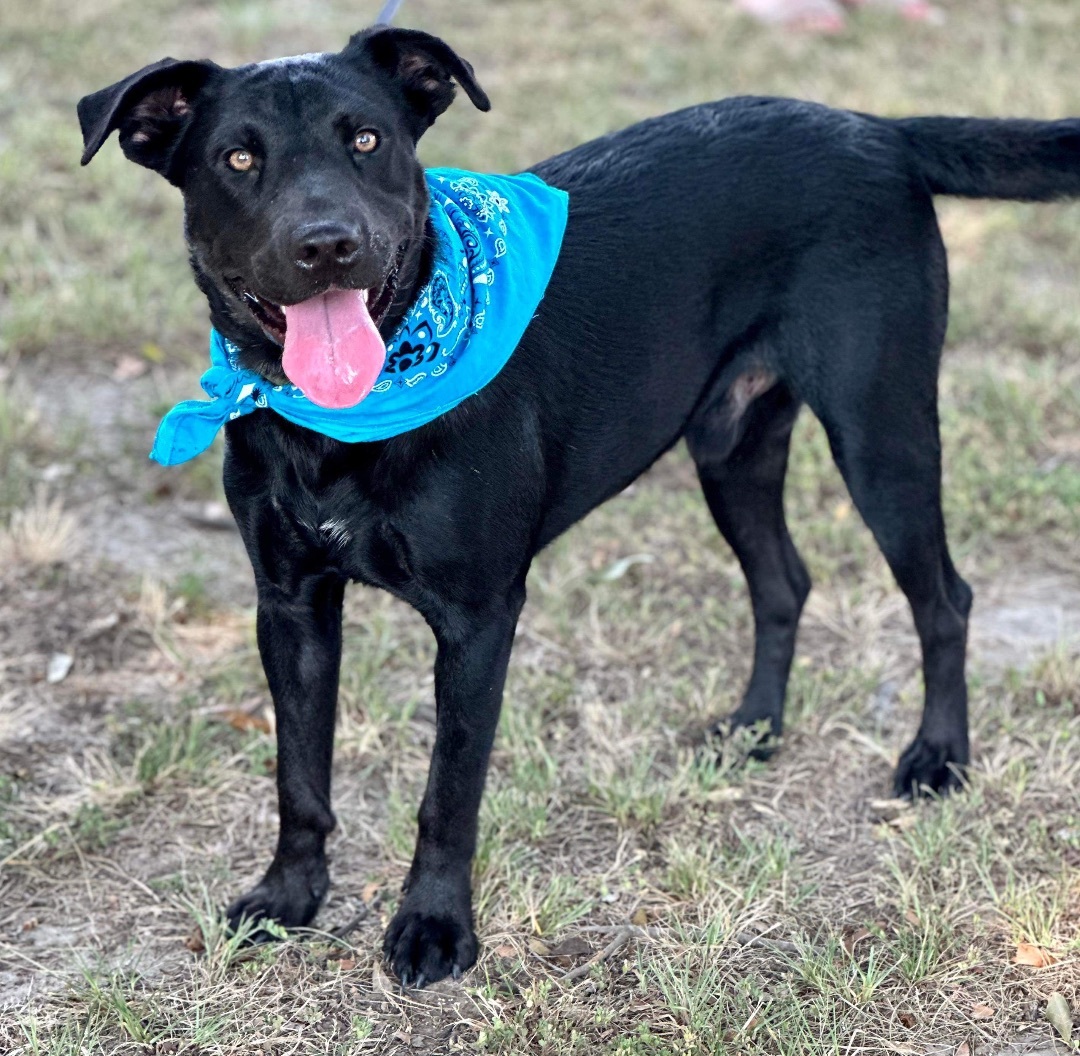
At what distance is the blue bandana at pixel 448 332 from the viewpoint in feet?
8.66

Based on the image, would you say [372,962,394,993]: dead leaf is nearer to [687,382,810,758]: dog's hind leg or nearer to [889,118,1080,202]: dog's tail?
[687,382,810,758]: dog's hind leg

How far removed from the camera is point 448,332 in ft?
8.86

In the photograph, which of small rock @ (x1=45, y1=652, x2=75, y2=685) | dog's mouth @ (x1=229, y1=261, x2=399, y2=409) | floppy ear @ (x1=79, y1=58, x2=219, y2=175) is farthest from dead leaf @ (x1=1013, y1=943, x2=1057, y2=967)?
small rock @ (x1=45, y1=652, x2=75, y2=685)

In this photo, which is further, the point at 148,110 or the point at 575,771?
the point at 575,771

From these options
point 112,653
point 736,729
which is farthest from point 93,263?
point 736,729

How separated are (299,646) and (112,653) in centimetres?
125

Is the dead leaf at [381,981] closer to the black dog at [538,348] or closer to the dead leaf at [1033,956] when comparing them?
the black dog at [538,348]

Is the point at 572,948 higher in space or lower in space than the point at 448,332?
lower

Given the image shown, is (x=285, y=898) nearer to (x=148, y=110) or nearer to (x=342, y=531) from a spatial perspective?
(x=342, y=531)

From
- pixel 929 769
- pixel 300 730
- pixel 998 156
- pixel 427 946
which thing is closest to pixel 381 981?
pixel 427 946

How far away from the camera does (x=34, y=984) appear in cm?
289

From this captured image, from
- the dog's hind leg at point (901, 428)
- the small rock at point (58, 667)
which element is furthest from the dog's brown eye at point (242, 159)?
the small rock at point (58, 667)

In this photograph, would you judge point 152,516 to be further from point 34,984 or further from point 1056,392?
point 1056,392

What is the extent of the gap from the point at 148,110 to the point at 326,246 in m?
0.57
